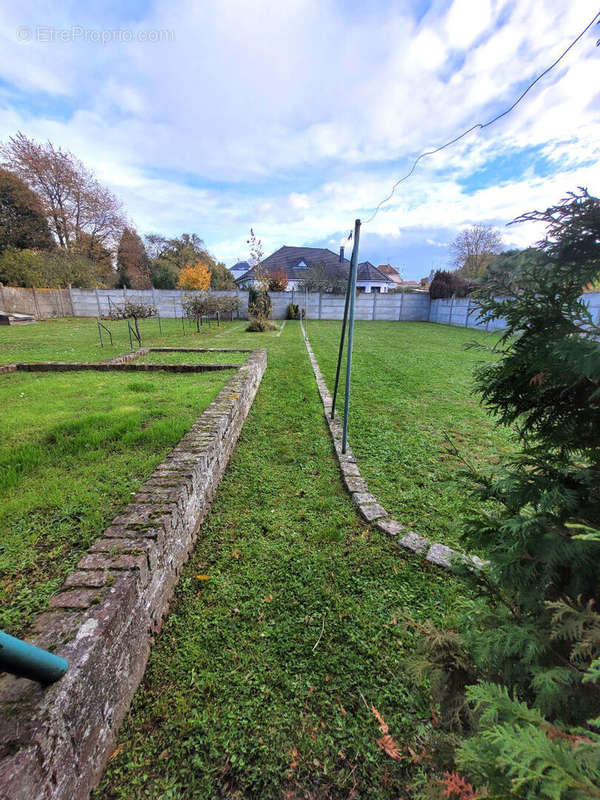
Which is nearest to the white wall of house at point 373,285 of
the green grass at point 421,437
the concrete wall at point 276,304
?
the concrete wall at point 276,304

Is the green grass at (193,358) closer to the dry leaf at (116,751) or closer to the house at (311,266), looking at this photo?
the dry leaf at (116,751)

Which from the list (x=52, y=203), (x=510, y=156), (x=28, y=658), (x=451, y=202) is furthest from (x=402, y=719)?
(x=52, y=203)

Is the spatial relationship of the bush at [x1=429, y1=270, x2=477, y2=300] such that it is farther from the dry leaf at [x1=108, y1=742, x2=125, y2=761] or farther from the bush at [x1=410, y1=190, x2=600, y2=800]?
the dry leaf at [x1=108, y1=742, x2=125, y2=761]

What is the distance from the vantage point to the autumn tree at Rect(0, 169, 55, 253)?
20188mm

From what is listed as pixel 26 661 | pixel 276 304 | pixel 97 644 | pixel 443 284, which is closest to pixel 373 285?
pixel 443 284

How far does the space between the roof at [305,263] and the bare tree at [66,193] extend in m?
12.6

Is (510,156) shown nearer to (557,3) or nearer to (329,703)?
(557,3)

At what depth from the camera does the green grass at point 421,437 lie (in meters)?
Result: 2.27

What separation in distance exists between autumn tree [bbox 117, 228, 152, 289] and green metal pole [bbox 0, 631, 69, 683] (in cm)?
3150

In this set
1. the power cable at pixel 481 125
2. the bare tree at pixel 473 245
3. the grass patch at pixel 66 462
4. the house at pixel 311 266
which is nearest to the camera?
the grass patch at pixel 66 462

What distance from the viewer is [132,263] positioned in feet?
98.1

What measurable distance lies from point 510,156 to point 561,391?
122 inches

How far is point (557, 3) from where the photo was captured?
74.2 inches

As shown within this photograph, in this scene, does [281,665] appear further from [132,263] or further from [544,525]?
[132,263]
